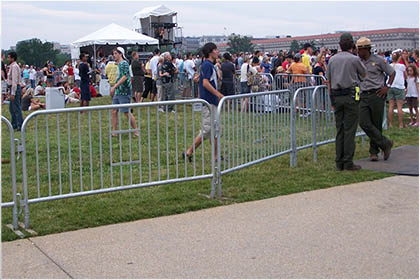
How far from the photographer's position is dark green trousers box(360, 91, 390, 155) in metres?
9.38

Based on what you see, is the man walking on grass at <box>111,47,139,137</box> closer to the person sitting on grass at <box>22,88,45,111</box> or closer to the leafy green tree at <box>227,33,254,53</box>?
the person sitting on grass at <box>22,88,45,111</box>

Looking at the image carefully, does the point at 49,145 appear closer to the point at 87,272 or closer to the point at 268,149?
the point at 87,272

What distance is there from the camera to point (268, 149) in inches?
335

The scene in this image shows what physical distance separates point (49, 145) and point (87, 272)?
6.85 feet

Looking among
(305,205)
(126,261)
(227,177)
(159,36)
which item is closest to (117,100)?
(227,177)

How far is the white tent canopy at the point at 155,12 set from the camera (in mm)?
35188

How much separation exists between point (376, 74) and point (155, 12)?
2715cm

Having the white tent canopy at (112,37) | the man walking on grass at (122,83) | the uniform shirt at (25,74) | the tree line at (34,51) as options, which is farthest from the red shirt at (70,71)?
the tree line at (34,51)

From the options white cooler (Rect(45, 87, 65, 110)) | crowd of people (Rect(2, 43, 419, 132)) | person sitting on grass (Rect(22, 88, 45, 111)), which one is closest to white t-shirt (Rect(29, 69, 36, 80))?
crowd of people (Rect(2, 43, 419, 132))

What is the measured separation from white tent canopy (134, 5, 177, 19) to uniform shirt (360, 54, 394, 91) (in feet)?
87.8

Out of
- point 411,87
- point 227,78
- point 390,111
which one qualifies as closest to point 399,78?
point 411,87

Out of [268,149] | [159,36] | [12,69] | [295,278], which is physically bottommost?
[295,278]

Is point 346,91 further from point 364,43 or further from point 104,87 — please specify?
point 104,87

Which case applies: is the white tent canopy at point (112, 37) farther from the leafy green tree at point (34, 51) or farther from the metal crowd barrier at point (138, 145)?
the leafy green tree at point (34, 51)
